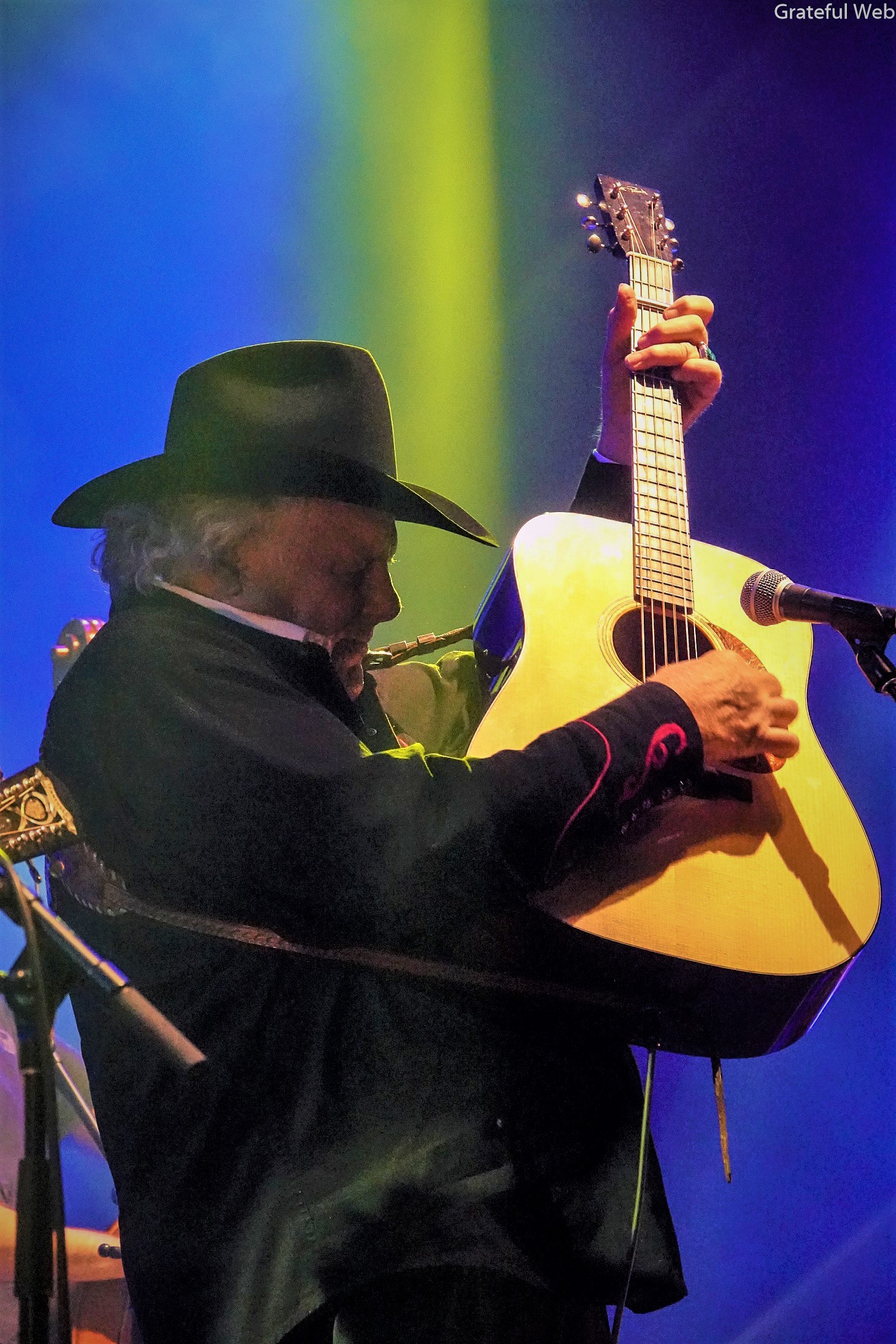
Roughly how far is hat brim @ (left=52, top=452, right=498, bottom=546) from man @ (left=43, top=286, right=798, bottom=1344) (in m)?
0.25

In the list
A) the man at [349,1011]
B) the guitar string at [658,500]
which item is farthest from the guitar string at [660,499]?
the man at [349,1011]

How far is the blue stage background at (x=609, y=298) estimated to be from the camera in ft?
9.62

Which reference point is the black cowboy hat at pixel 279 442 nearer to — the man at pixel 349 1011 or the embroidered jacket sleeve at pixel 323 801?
the man at pixel 349 1011

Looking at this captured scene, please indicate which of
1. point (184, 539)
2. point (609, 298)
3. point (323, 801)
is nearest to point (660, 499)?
point (184, 539)

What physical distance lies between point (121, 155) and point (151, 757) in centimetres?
235

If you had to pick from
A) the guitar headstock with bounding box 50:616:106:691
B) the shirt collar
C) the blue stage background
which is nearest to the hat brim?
the shirt collar

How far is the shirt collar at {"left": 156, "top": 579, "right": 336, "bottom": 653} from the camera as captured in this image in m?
1.59

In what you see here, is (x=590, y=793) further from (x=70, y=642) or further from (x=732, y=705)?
(x=70, y=642)

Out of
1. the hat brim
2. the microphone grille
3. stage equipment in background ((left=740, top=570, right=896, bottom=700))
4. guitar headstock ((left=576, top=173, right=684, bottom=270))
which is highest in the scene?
guitar headstock ((left=576, top=173, right=684, bottom=270))

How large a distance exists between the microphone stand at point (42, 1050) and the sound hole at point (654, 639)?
2.99 ft

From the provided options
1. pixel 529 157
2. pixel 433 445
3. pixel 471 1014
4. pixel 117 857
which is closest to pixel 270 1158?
pixel 471 1014

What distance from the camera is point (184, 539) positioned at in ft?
5.49

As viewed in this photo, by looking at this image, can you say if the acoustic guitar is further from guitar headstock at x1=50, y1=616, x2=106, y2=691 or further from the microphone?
guitar headstock at x1=50, y1=616, x2=106, y2=691

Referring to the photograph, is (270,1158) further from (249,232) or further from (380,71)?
(380,71)
